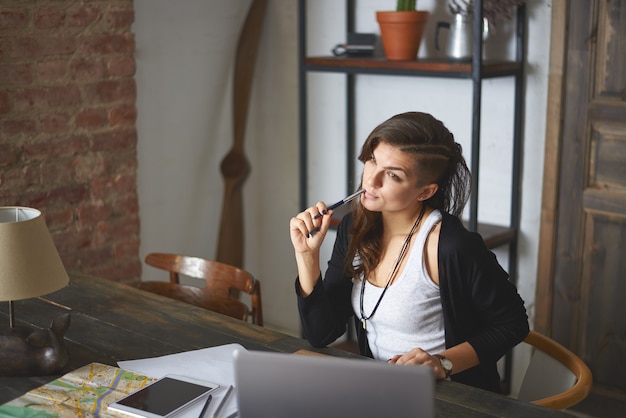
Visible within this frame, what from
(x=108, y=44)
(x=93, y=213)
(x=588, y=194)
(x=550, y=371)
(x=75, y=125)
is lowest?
(x=550, y=371)

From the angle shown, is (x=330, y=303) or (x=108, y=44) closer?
(x=330, y=303)

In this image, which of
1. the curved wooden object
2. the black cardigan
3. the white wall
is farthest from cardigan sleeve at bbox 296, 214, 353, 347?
the curved wooden object

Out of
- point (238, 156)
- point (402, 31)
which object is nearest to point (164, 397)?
point (402, 31)

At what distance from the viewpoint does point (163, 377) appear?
74.5 inches

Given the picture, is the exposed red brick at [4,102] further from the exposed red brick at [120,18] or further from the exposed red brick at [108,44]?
the exposed red brick at [120,18]

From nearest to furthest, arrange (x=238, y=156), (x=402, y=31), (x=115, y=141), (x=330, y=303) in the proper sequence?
(x=330, y=303)
(x=402, y=31)
(x=115, y=141)
(x=238, y=156)

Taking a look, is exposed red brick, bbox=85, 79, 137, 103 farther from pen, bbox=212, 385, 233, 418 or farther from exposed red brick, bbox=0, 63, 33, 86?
pen, bbox=212, 385, 233, 418

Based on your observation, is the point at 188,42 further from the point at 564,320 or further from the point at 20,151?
the point at 564,320

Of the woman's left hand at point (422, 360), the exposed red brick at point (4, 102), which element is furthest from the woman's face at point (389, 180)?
the exposed red brick at point (4, 102)

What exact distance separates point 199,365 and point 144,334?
0.90 feet

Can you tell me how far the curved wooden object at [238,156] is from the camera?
3.89 meters

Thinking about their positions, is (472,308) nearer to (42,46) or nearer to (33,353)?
(33,353)

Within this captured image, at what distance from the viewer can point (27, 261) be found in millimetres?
1900

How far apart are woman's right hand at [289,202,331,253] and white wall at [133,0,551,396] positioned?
1443mm
